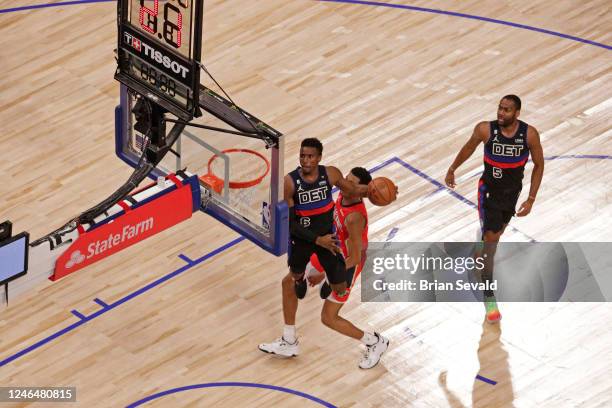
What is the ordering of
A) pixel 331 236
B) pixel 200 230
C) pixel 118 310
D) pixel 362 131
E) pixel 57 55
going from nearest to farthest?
pixel 331 236, pixel 118 310, pixel 200 230, pixel 362 131, pixel 57 55

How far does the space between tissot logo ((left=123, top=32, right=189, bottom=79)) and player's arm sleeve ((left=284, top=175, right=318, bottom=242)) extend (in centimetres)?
128

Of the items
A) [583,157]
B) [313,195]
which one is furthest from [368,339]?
[583,157]

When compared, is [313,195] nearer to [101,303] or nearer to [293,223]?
[293,223]

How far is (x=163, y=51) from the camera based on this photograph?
44.4 ft

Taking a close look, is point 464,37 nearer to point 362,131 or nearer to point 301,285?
point 362,131

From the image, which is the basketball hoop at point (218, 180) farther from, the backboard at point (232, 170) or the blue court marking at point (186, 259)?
the blue court marking at point (186, 259)

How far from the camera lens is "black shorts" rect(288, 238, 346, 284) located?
13.2 m

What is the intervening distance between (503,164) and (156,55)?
3143 mm

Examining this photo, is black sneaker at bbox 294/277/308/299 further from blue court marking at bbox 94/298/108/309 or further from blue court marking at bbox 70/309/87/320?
blue court marking at bbox 70/309/87/320

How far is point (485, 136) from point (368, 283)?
6.15 feet

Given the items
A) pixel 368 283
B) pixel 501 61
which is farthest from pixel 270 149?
pixel 501 61

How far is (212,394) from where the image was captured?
13.4 m

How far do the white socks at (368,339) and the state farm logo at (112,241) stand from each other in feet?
6.78

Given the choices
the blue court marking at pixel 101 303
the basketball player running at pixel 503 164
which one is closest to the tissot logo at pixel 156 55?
the blue court marking at pixel 101 303
